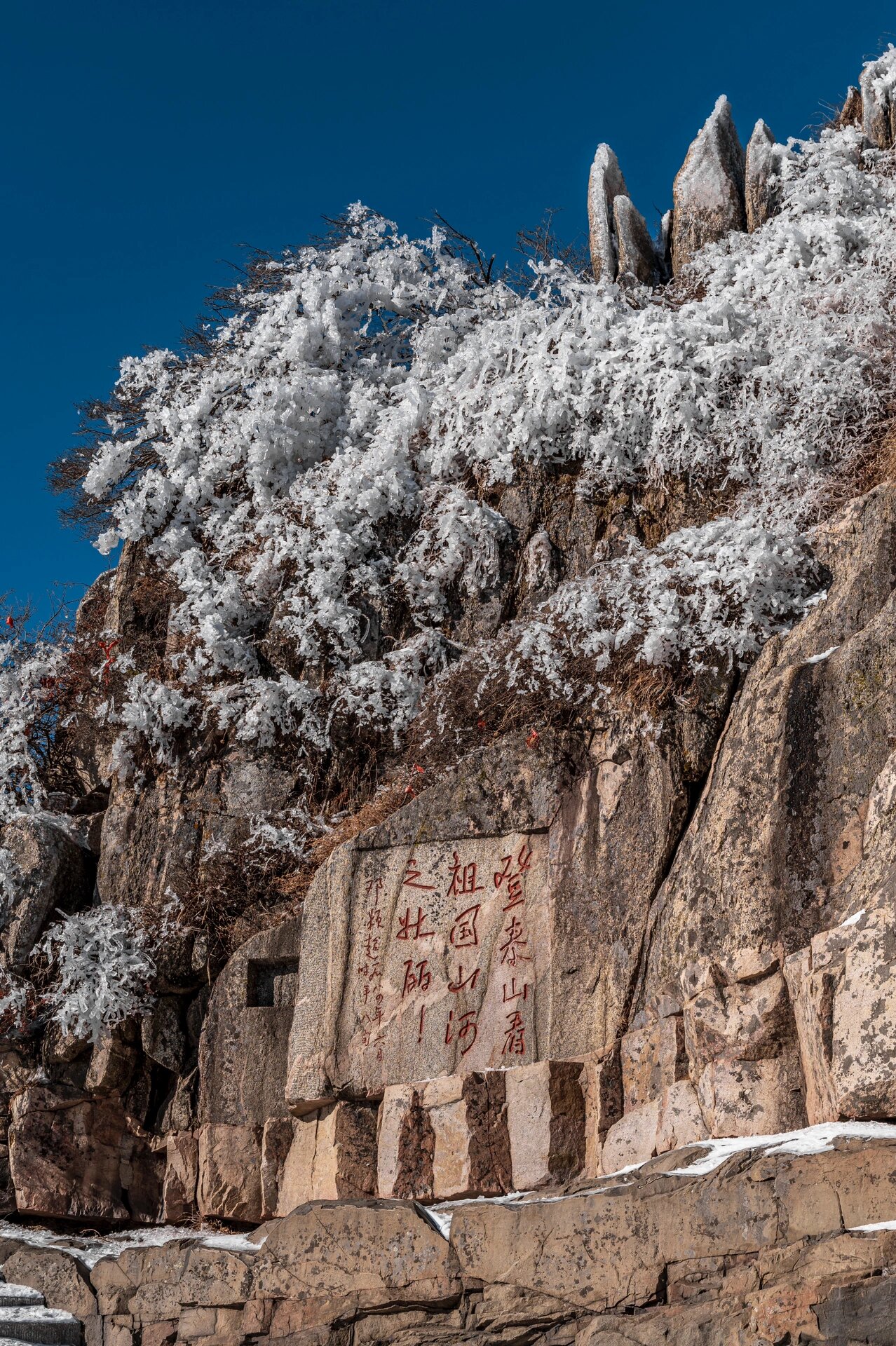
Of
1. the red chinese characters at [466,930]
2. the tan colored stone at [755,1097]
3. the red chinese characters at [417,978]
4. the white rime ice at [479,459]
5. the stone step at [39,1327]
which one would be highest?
the white rime ice at [479,459]

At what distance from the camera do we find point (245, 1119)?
9539 mm

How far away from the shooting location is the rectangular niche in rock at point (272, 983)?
979 cm

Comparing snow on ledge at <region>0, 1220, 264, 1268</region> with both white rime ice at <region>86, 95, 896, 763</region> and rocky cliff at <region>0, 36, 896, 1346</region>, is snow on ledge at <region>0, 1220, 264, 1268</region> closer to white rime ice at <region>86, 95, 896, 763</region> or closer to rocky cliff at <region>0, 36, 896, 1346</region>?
rocky cliff at <region>0, 36, 896, 1346</region>

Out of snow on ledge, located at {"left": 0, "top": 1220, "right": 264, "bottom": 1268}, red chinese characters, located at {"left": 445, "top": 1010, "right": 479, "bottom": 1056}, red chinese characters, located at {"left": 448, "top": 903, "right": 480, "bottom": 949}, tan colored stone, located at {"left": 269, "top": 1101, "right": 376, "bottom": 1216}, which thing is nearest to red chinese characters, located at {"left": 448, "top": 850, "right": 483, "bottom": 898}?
red chinese characters, located at {"left": 448, "top": 903, "right": 480, "bottom": 949}

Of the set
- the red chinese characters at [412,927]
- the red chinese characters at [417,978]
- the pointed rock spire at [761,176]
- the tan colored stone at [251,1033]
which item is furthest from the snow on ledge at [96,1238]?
the pointed rock spire at [761,176]

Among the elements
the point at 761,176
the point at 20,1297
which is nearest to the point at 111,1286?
the point at 20,1297

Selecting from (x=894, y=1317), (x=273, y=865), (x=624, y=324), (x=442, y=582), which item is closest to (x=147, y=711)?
(x=273, y=865)

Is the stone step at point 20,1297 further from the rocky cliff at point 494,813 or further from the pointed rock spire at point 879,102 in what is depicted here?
the pointed rock spire at point 879,102

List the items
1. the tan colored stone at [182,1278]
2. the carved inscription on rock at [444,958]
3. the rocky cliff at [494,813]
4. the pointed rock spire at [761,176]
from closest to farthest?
the rocky cliff at [494,813]
the tan colored stone at [182,1278]
the carved inscription on rock at [444,958]
the pointed rock spire at [761,176]

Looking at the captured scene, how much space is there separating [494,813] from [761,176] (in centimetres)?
732

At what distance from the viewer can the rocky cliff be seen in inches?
240

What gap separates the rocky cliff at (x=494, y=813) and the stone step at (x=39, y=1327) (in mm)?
138

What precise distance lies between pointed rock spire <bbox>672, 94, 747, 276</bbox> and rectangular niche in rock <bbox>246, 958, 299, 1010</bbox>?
24.6ft

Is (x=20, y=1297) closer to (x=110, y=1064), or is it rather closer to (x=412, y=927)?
(x=110, y=1064)
